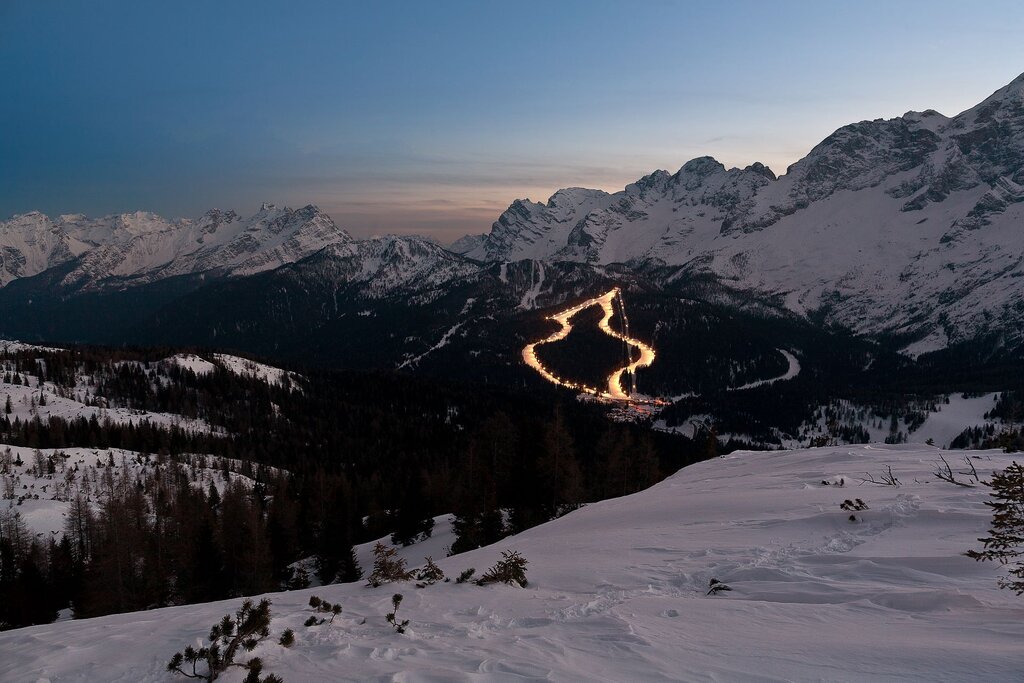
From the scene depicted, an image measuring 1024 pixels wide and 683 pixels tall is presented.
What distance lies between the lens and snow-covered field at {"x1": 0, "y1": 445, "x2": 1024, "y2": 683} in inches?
303

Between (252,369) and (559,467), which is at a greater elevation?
(559,467)

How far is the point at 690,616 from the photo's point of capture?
9.84 m

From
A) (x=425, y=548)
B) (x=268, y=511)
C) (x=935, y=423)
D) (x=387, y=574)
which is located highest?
(x=387, y=574)

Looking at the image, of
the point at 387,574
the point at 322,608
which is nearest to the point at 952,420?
the point at 387,574

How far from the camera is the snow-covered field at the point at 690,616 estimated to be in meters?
7.68

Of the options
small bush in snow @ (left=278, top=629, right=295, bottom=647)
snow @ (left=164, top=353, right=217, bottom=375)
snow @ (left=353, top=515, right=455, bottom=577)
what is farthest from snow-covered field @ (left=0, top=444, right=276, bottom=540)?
snow @ (left=164, top=353, right=217, bottom=375)

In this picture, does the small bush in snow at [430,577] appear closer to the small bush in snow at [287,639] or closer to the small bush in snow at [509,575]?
the small bush in snow at [509,575]

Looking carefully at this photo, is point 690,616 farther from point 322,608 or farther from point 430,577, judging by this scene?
point 322,608

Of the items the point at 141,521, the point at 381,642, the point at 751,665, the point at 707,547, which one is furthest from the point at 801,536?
the point at 141,521

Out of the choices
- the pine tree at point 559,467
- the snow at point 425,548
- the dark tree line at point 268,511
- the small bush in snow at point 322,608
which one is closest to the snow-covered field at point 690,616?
the small bush in snow at point 322,608

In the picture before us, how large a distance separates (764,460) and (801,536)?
572 inches

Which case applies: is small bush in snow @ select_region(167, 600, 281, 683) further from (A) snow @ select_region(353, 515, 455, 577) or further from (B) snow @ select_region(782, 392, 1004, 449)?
(B) snow @ select_region(782, 392, 1004, 449)

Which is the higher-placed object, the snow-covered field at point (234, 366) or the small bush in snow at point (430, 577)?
the small bush in snow at point (430, 577)

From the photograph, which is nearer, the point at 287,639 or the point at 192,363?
the point at 287,639
